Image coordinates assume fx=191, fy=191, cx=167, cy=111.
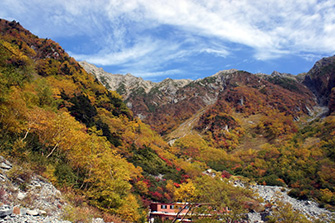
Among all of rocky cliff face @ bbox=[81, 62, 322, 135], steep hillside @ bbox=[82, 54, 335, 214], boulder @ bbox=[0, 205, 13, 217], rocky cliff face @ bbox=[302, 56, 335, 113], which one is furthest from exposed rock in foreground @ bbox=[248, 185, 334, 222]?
rocky cliff face @ bbox=[302, 56, 335, 113]

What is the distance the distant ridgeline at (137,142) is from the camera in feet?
53.3

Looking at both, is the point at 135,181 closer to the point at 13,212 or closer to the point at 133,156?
the point at 133,156

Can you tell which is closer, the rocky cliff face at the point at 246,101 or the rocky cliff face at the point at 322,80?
the rocky cliff face at the point at 246,101

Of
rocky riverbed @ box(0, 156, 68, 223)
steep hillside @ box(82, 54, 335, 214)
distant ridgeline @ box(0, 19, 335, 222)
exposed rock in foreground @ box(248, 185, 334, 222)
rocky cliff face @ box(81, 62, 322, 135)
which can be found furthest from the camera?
rocky cliff face @ box(81, 62, 322, 135)

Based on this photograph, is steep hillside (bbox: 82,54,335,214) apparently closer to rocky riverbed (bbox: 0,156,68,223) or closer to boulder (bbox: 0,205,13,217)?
rocky riverbed (bbox: 0,156,68,223)

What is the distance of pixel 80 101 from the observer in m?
46.9

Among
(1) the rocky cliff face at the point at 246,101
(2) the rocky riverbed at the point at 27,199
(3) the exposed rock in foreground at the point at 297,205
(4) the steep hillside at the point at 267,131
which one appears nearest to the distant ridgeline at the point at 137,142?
(4) the steep hillside at the point at 267,131

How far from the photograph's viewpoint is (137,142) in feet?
183

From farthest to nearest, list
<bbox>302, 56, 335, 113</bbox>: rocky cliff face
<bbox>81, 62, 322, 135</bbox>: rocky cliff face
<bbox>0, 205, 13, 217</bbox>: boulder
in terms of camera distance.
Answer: <bbox>302, 56, 335, 113</bbox>: rocky cliff face → <bbox>81, 62, 322, 135</bbox>: rocky cliff face → <bbox>0, 205, 13, 217</bbox>: boulder

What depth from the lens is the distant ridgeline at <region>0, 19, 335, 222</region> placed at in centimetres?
1623

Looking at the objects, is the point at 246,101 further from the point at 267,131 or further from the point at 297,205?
the point at 297,205

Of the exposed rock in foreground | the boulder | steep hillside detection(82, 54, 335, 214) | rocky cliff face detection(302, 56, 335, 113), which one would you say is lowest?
the exposed rock in foreground

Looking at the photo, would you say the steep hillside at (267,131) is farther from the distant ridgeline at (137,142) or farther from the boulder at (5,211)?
the boulder at (5,211)

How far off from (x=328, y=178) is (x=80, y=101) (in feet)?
215
